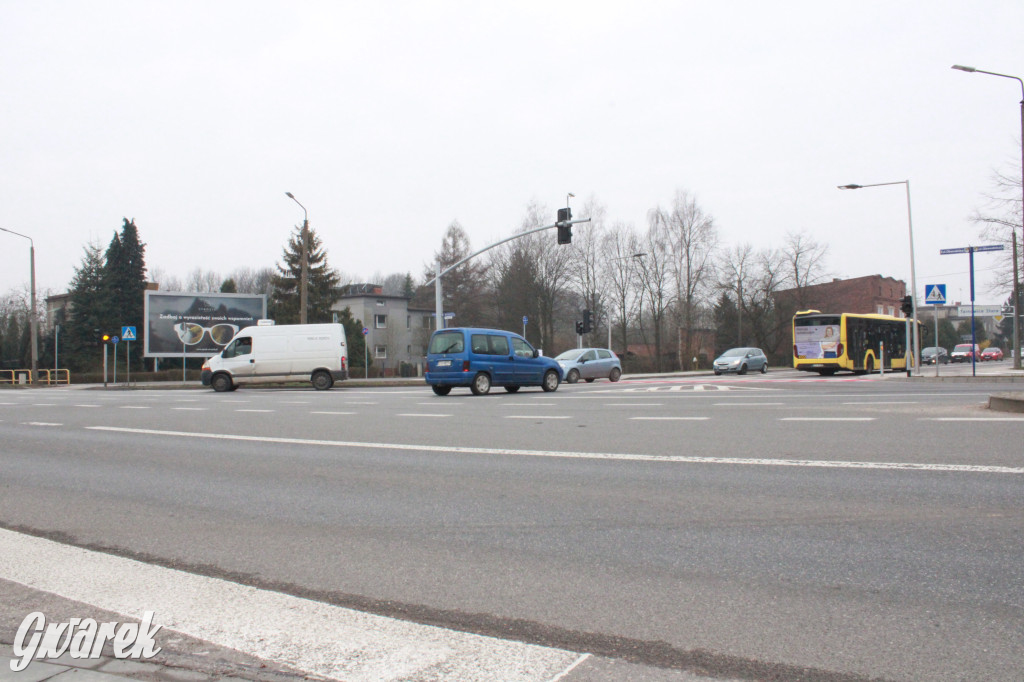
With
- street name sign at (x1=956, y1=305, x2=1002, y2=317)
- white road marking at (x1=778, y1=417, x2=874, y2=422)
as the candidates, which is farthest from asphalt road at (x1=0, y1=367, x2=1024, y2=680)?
street name sign at (x1=956, y1=305, x2=1002, y2=317)

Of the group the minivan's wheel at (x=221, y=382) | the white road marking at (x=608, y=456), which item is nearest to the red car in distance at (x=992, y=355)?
the minivan's wheel at (x=221, y=382)

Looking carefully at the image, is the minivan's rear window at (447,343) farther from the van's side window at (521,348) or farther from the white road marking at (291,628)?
the white road marking at (291,628)

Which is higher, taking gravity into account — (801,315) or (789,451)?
(801,315)

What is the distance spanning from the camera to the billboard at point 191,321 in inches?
1845

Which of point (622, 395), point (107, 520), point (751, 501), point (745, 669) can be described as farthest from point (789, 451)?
point (622, 395)

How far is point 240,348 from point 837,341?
→ 86.1 ft

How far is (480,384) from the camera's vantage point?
21391mm

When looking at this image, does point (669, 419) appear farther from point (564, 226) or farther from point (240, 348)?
point (240, 348)

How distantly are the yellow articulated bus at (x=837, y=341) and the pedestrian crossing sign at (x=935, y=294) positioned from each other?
25.1 ft

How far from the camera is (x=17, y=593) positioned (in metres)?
4.41

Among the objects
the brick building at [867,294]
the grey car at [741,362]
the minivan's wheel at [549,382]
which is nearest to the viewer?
the minivan's wheel at [549,382]

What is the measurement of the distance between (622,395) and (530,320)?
40802 millimetres

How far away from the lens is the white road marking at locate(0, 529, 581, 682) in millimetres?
3234

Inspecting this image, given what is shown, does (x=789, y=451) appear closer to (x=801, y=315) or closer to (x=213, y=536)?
(x=213, y=536)
